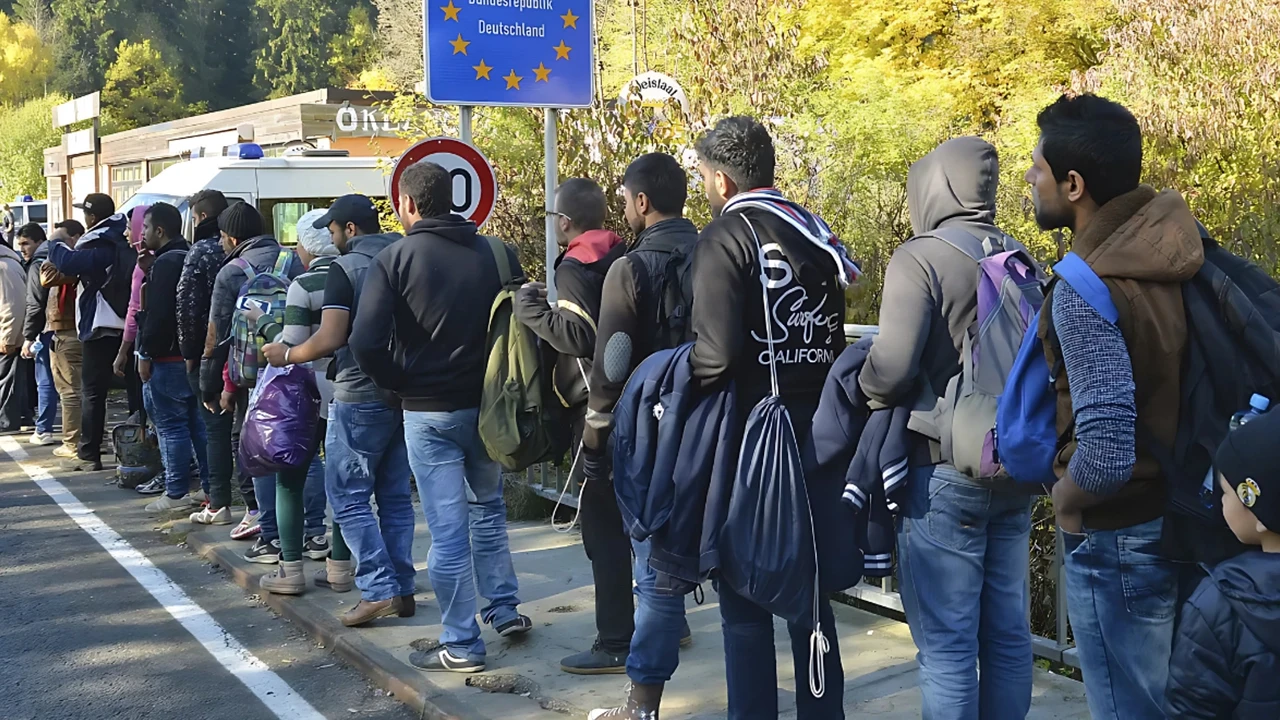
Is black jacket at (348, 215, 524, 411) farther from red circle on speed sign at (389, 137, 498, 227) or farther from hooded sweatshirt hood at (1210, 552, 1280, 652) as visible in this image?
hooded sweatshirt hood at (1210, 552, 1280, 652)

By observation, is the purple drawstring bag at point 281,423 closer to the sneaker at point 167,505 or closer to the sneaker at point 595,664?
the sneaker at point 595,664

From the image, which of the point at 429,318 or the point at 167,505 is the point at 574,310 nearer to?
the point at 429,318

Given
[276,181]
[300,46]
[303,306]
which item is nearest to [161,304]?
[303,306]

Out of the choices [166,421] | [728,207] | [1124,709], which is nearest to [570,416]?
[728,207]

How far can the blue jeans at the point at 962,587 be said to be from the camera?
340 cm

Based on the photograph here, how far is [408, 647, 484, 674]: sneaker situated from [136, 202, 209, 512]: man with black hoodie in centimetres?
352

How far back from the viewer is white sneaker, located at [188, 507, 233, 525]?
8.09m

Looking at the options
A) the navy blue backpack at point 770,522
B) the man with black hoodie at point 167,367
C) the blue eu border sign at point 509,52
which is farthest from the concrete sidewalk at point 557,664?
the blue eu border sign at point 509,52

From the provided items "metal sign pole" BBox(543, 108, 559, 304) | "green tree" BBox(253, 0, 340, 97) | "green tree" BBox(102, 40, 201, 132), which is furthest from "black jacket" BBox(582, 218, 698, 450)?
"green tree" BBox(253, 0, 340, 97)

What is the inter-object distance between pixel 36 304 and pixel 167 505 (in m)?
3.46

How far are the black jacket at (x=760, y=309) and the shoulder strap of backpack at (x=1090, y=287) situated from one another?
121 cm

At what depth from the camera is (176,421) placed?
8609mm

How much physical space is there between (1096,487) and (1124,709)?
57cm

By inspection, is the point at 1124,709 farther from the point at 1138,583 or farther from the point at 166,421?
the point at 166,421
